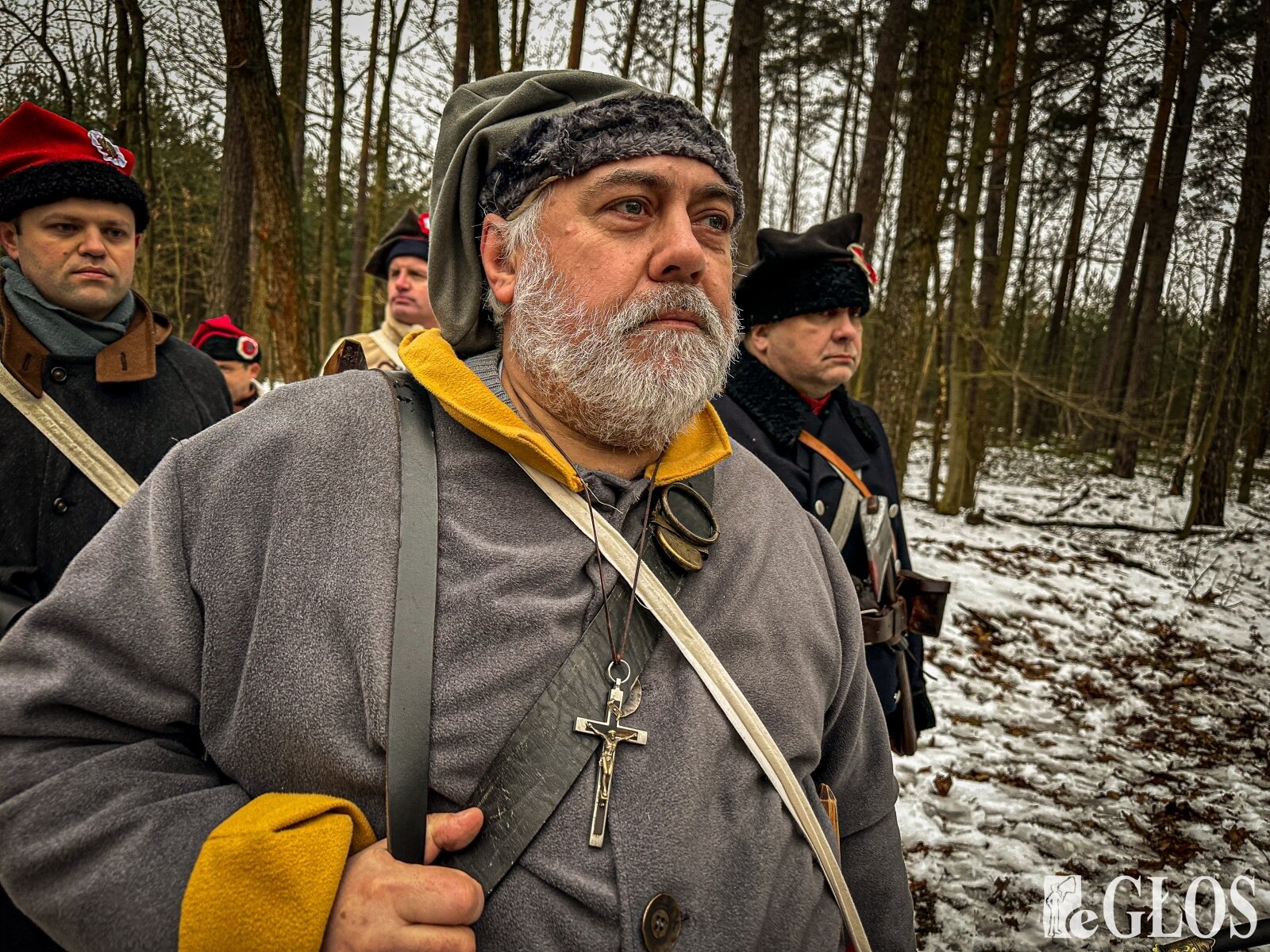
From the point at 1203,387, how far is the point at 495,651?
12.9 meters

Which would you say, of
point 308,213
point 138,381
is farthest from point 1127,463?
point 308,213

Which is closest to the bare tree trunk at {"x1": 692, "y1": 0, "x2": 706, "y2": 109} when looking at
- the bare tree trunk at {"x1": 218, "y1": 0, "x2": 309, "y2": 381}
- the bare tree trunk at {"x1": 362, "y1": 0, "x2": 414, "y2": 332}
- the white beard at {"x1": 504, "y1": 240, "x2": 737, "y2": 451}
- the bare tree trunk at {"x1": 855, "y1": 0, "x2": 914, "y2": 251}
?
the bare tree trunk at {"x1": 855, "y1": 0, "x2": 914, "y2": 251}

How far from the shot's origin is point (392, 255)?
14.3ft

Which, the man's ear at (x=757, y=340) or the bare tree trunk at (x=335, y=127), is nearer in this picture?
the man's ear at (x=757, y=340)

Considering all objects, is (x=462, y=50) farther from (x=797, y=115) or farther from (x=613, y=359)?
(x=797, y=115)

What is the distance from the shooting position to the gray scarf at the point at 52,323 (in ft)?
7.55

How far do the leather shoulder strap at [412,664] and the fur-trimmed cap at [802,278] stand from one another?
2.11 metres

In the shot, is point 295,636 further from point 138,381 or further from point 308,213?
point 308,213

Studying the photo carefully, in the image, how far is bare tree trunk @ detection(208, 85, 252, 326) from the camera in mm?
7734

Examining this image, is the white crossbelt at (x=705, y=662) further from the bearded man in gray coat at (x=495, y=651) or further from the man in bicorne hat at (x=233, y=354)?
the man in bicorne hat at (x=233, y=354)

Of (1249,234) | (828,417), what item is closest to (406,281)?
(828,417)

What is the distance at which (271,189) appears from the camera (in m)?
4.72

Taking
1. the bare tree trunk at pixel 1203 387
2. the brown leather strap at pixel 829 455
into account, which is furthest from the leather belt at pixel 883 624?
the bare tree trunk at pixel 1203 387

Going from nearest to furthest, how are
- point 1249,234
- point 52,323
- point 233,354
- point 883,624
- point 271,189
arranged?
point 52,323, point 883,624, point 271,189, point 233,354, point 1249,234
